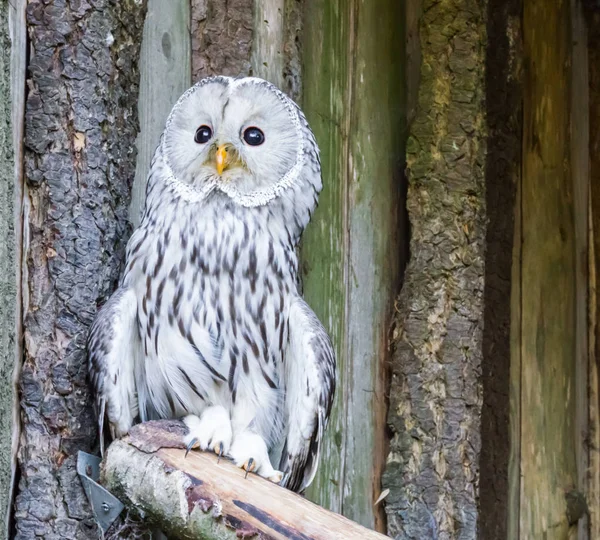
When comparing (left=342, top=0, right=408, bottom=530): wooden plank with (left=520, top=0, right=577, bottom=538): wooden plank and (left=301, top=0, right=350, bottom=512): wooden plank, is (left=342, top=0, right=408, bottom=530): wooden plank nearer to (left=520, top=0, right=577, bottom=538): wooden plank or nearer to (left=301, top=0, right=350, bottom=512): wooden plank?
(left=301, top=0, right=350, bottom=512): wooden plank

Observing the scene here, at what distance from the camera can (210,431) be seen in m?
2.34

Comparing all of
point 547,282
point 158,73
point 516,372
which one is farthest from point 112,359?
point 547,282

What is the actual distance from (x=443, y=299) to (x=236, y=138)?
0.74 metres

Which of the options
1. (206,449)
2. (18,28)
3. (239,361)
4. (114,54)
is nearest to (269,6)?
(114,54)

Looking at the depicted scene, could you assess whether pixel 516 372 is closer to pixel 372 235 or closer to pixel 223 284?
pixel 372 235

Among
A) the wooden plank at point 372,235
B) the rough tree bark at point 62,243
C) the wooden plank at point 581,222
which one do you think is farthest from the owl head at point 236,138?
the wooden plank at point 581,222

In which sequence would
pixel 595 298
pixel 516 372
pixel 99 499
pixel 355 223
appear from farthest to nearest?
pixel 595 298 < pixel 516 372 < pixel 355 223 < pixel 99 499

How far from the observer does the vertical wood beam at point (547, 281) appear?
3.09 metres

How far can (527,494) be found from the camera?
306 centimetres

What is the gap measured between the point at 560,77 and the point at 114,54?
145cm

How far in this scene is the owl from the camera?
2.36m

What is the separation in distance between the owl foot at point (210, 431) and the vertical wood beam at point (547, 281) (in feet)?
3.42

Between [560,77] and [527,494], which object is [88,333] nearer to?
[527,494]

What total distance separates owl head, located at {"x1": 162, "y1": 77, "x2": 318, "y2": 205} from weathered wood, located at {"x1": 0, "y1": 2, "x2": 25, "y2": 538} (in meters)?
0.35
